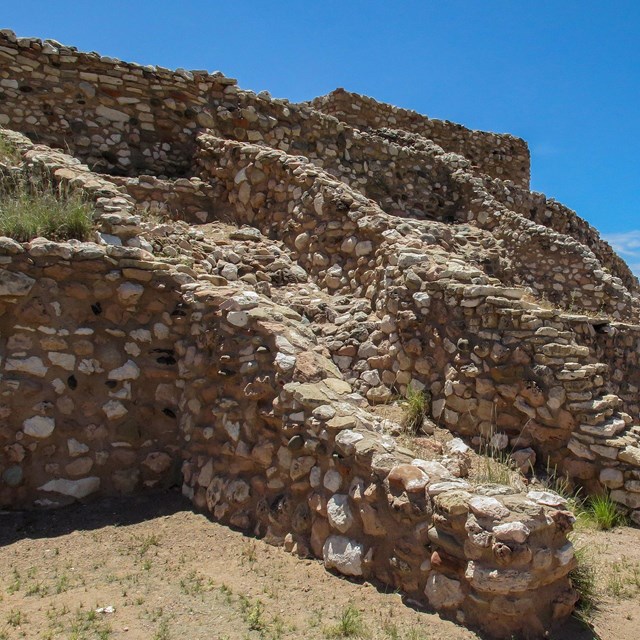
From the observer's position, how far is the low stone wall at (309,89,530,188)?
1344 centimetres

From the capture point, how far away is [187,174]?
827 cm

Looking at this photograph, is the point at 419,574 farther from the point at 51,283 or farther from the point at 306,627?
the point at 51,283

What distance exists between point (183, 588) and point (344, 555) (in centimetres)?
83

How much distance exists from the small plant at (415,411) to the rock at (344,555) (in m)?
1.85

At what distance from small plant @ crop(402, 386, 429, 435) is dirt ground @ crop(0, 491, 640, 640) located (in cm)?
160

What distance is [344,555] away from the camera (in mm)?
3203

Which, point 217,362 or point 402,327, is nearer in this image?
point 217,362

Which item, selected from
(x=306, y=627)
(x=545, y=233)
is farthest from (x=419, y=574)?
(x=545, y=233)

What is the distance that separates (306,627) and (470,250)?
7017mm

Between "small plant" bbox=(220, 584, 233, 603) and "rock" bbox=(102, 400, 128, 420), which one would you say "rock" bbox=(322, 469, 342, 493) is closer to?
"small plant" bbox=(220, 584, 233, 603)

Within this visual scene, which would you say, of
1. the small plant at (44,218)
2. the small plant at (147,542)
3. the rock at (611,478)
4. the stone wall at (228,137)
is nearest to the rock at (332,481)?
the small plant at (147,542)

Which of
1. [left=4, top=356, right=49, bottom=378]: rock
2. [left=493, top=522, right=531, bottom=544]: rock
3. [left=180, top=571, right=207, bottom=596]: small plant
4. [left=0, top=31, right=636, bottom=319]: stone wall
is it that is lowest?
[left=180, top=571, right=207, bottom=596]: small plant

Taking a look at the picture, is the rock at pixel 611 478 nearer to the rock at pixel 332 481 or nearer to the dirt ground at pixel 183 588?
the dirt ground at pixel 183 588

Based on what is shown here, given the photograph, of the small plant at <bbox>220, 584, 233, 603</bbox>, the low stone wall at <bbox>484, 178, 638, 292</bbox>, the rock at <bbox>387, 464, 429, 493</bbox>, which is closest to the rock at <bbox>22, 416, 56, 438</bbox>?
the small plant at <bbox>220, 584, 233, 603</bbox>
